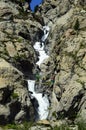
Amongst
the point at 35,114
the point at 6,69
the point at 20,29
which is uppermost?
the point at 20,29

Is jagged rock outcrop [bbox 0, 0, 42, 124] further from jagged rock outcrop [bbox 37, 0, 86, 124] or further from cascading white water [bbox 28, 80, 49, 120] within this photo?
jagged rock outcrop [bbox 37, 0, 86, 124]

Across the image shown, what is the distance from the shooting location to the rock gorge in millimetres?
69312

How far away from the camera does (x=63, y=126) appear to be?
121 ft

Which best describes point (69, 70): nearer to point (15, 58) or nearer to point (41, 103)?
point (41, 103)

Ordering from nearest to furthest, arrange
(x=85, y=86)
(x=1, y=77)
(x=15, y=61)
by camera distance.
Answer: (x=85, y=86) → (x=1, y=77) → (x=15, y=61)

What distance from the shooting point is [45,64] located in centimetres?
9744

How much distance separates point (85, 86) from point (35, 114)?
15579 millimetres

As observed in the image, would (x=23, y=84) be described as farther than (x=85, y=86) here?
Yes

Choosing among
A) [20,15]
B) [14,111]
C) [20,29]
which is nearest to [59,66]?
[14,111]

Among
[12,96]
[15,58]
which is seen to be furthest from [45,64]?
[12,96]

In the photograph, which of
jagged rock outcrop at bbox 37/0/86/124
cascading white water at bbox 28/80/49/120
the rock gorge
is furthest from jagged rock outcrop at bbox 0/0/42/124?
jagged rock outcrop at bbox 37/0/86/124

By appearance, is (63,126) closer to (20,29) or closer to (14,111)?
(14,111)

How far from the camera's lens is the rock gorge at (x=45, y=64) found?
227 ft

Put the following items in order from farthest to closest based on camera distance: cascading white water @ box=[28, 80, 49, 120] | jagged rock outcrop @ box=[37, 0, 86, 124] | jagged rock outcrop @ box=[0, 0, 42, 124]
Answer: cascading white water @ box=[28, 80, 49, 120], jagged rock outcrop @ box=[0, 0, 42, 124], jagged rock outcrop @ box=[37, 0, 86, 124]
